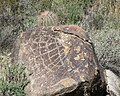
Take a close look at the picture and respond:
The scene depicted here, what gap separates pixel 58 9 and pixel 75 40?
313 cm

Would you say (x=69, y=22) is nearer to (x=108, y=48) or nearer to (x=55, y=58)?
(x=108, y=48)

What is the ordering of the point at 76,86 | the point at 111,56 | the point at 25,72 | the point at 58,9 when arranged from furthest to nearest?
the point at 58,9
the point at 111,56
the point at 25,72
the point at 76,86

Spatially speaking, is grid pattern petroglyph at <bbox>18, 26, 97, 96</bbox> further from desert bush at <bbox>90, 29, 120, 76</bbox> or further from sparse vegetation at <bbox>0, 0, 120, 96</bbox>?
desert bush at <bbox>90, 29, 120, 76</bbox>

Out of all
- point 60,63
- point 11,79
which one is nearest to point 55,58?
point 60,63

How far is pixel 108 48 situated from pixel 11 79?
2108 millimetres

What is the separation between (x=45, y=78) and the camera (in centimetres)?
554

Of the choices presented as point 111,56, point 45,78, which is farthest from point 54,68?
point 111,56

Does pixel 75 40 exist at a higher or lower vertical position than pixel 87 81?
higher

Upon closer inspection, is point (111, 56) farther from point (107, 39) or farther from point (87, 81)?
point (87, 81)

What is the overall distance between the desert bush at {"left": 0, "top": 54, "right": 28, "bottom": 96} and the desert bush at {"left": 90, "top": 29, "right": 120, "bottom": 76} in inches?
67.5

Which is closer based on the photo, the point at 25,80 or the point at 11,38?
the point at 25,80

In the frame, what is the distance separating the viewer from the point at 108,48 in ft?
23.8

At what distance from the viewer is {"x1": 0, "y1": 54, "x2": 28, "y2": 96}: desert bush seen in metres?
5.52

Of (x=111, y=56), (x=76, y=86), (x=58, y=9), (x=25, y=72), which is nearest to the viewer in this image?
(x=76, y=86)
